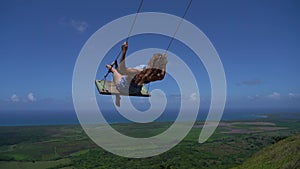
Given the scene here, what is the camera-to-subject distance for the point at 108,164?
50.8m

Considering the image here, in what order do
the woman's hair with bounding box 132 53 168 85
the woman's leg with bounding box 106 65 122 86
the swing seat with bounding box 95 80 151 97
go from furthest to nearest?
1. the swing seat with bounding box 95 80 151 97
2. the woman's leg with bounding box 106 65 122 86
3. the woman's hair with bounding box 132 53 168 85

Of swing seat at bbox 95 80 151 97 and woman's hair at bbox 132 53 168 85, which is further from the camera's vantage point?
swing seat at bbox 95 80 151 97

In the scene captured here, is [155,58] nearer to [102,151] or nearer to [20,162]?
[20,162]

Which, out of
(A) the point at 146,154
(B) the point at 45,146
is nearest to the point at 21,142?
(B) the point at 45,146

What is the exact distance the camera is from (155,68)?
468 centimetres

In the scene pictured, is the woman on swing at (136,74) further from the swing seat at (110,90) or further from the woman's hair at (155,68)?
the swing seat at (110,90)

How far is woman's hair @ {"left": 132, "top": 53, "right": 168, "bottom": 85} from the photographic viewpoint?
4.62 m

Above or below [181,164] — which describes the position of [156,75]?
above

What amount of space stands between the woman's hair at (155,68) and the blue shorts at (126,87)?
63 cm

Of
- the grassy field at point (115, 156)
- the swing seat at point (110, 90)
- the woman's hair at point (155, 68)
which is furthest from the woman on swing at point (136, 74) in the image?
the grassy field at point (115, 156)

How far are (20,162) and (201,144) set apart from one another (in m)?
39.3

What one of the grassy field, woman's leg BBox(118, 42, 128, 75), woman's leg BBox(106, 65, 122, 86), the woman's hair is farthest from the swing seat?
the grassy field

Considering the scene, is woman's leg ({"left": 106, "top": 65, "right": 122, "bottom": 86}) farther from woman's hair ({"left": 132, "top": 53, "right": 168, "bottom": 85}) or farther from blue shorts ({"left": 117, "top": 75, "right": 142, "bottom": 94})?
woman's hair ({"left": 132, "top": 53, "right": 168, "bottom": 85})

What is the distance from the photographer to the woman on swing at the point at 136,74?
468 cm
